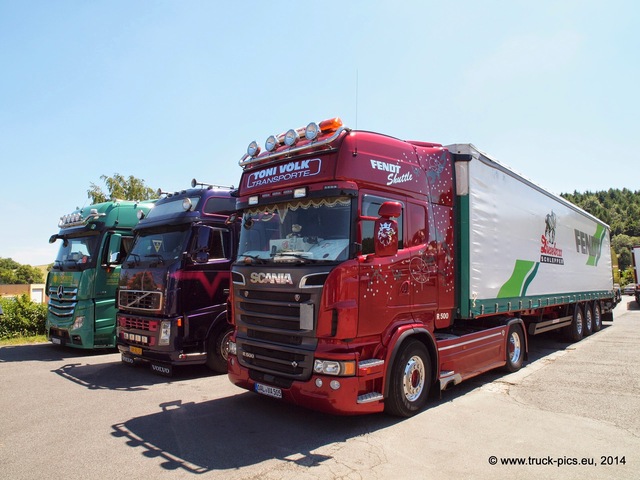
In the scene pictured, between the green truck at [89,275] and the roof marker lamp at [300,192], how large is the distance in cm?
587

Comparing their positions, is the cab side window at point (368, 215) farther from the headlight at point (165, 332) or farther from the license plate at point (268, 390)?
the headlight at point (165, 332)

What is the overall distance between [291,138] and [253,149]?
3.03 feet

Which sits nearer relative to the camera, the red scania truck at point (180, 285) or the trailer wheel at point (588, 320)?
the red scania truck at point (180, 285)

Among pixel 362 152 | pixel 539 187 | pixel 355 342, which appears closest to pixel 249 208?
pixel 362 152

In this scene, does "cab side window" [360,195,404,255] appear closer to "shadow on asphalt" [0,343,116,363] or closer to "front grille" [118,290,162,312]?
"front grille" [118,290,162,312]

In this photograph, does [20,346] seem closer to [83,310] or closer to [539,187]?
[83,310]

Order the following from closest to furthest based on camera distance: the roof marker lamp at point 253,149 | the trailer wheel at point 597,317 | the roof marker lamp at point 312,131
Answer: the roof marker lamp at point 312,131, the roof marker lamp at point 253,149, the trailer wheel at point 597,317

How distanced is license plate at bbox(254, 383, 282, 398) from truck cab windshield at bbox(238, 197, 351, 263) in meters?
1.55

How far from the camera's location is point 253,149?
21.1 ft

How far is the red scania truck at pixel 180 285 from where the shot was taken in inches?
294

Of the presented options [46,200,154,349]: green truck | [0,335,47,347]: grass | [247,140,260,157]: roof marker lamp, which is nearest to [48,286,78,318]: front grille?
[46,200,154,349]: green truck

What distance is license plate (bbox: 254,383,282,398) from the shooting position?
17.2 ft

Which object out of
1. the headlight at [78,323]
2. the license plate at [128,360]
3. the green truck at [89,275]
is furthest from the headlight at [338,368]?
the headlight at [78,323]

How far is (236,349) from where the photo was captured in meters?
5.93
